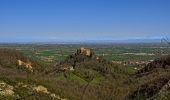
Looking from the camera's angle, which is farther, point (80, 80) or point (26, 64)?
point (26, 64)

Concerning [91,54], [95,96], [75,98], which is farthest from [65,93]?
[91,54]

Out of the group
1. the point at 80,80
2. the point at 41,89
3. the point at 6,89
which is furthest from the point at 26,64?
the point at 6,89

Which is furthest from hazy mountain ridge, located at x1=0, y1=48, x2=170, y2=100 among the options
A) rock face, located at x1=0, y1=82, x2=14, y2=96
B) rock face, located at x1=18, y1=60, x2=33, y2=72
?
rock face, located at x1=18, y1=60, x2=33, y2=72

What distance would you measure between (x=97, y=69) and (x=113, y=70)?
832cm

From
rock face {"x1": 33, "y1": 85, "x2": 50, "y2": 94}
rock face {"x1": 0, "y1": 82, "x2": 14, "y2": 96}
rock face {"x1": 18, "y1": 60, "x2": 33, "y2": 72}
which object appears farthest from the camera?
rock face {"x1": 18, "y1": 60, "x2": 33, "y2": 72}

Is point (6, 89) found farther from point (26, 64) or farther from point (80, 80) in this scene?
point (26, 64)

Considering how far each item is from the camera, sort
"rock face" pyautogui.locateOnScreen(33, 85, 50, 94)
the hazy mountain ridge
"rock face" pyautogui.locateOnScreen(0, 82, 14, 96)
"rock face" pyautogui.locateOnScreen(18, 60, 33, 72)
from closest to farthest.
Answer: "rock face" pyautogui.locateOnScreen(0, 82, 14, 96) < the hazy mountain ridge < "rock face" pyautogui.locateOnScreen(33, 85, 50, 94) < "rock face" pyautogui.locateOnScreen(18, 60, 33, 72)

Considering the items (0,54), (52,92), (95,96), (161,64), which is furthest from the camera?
(161,64)

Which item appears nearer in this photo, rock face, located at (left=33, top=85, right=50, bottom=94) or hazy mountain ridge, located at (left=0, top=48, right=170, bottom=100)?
hazy mountain ridge, located at (left=0, top=48, right=170, bottom=100)

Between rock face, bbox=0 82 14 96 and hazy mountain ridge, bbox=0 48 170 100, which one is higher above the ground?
rock face, bbox=0 82 14 96

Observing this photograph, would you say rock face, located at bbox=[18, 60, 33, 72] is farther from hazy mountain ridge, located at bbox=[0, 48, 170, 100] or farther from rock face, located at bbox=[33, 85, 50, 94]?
rock face, located at bbox=[33, 85, 50, 94]

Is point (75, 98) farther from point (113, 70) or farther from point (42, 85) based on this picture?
point (113, 70)

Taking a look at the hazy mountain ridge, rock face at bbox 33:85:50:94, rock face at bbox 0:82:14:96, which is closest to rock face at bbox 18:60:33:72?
the hazy mountain ridge

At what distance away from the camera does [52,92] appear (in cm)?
7838
